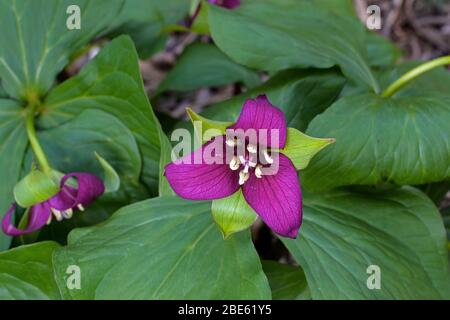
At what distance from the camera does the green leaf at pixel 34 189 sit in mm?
1314

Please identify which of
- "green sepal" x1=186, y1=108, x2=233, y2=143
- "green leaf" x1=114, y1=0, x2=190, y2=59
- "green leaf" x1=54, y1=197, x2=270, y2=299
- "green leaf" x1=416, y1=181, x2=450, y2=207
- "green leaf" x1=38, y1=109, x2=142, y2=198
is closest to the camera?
"green sepal" x1=186, y1=108, x2=233, y2=143

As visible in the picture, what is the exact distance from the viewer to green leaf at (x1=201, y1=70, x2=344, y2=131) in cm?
142

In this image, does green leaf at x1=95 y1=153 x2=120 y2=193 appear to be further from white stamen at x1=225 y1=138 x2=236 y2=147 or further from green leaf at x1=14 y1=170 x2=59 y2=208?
white stamen at x1=225 y1=138 x2=236 y2=147

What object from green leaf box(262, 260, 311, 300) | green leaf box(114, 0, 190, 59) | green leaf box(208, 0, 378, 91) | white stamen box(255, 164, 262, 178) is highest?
green leaf box(114, 0, 190, 59)

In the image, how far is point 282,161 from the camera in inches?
44.0

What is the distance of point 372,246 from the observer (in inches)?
51.3

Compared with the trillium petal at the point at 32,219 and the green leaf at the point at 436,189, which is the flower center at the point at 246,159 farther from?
the green leaf at the point at 436,189

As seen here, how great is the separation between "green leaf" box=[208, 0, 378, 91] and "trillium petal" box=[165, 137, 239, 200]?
0.35 meters

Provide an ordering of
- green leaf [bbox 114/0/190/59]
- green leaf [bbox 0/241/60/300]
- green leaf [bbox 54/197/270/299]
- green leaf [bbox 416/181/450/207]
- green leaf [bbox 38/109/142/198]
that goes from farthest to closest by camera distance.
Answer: green leaf [bbox 114/0/190/59] < green leaf [bbox 416/181/450/207] < green leaf [bbox 38/109/142/198] < green leaf [bbox 0/241/60/300] < green leaf [bbox 54/197/270/299]

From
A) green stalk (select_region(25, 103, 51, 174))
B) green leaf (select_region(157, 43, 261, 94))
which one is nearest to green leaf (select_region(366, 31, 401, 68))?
green leaf (select_region(157, 43, 261, 94))

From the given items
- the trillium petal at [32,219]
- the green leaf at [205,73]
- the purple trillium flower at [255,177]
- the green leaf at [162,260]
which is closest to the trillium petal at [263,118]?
the purple trillium flower at [255,177]

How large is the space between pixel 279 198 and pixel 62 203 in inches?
21.2

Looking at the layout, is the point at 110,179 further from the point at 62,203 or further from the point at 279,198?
the point at 279,198

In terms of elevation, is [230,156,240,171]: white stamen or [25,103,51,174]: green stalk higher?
[25,103,51,174]: green stalk
